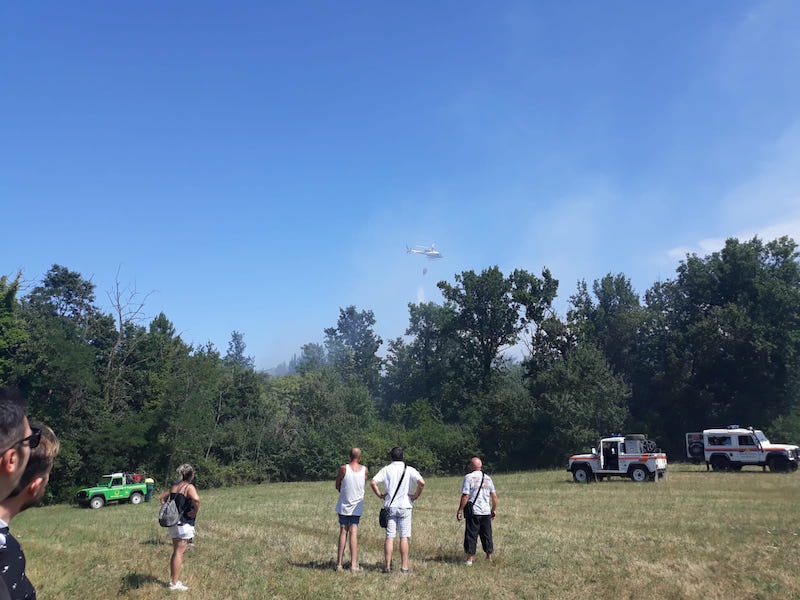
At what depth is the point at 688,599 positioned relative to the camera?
25.7 feet

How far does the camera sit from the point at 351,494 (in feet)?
30.1

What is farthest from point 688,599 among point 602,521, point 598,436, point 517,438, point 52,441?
point 517,438

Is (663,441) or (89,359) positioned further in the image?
(663,441)

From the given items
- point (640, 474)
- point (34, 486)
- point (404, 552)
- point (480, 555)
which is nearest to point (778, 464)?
point (640, 474)

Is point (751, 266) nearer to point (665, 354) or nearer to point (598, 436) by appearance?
point (665, 354)

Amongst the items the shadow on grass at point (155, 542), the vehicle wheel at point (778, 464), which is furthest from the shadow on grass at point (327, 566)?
the vehicle wheel at point (778, 464)

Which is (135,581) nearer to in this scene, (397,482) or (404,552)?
(404,552)

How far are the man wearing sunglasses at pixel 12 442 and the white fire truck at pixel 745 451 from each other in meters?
33.5

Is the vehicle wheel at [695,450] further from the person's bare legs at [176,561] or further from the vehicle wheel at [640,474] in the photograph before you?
the person's bare legs at [176,561]

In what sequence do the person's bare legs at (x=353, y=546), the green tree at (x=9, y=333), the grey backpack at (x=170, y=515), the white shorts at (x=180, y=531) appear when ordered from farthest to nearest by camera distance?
the green tree at (x=9, y=333), the person's bare legs at (x=353, y=546), the white shorts at (x=180, y=531), the grey backpack at (x=170, y=515)

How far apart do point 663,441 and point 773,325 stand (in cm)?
1195

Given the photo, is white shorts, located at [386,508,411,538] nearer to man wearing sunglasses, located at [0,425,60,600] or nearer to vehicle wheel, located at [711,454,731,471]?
man wearing sunglasses, located at [0,425,60,600]

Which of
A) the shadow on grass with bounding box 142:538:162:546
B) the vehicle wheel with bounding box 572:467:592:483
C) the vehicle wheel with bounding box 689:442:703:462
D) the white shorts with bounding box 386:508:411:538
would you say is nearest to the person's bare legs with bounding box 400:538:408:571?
the white shorts with bounding box 386:508:411:538

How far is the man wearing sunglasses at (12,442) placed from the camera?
2.53m
